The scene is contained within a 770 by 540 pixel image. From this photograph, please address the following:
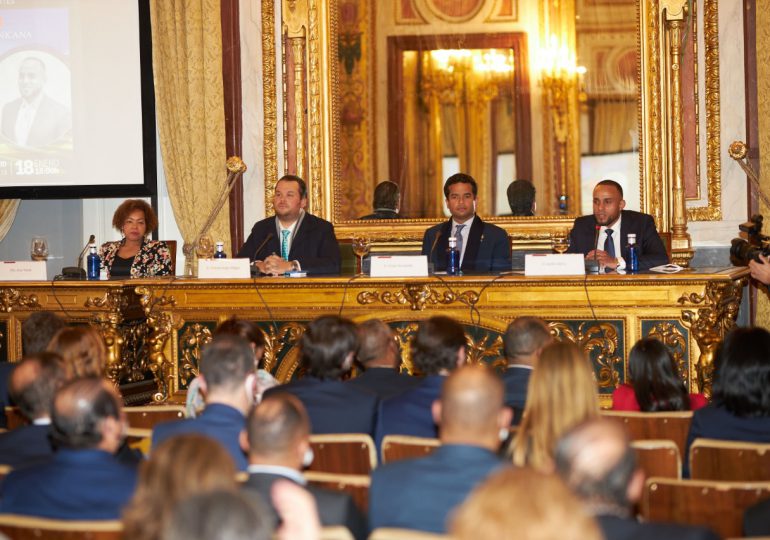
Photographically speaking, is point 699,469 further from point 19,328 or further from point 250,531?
point 19,328

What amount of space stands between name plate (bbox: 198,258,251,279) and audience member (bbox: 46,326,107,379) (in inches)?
74.7

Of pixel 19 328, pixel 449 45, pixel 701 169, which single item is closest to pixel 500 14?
pixel 449 45

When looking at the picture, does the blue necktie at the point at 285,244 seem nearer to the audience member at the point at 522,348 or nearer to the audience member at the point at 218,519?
the audience member at the point at 522,348

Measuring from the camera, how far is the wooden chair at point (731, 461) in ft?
8.30

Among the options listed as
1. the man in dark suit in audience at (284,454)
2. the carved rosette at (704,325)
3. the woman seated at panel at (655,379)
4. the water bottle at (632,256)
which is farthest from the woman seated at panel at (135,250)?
the man in dark suit in audience at (284,454)

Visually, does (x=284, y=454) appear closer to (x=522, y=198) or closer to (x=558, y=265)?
(x=558, y=265)

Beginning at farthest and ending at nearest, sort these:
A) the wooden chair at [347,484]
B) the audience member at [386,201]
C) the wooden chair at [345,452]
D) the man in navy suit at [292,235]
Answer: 1. the audience member at [386,201]
2. the man in navy suit at [292,235]
3. the wooden chair at [345,452]
4. the wooden chair at [347,484]

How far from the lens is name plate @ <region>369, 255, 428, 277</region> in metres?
5.03

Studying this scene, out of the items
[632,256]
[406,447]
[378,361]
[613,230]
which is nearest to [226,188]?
[613,230]

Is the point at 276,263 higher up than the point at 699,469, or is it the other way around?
the point at 276,263

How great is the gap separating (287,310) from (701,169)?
9.56 feet

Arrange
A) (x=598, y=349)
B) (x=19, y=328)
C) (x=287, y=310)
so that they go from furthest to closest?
(x=19, y=328) → (x=287, y=310) → (x=598, y=349)

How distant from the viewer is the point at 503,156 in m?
7.18

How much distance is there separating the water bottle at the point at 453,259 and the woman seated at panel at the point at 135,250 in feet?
5.69
